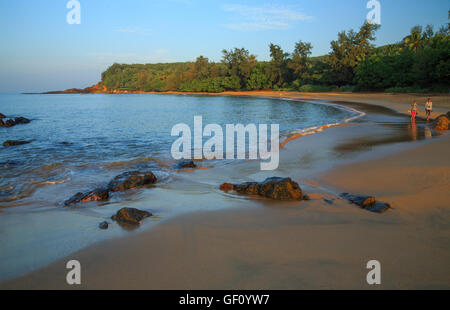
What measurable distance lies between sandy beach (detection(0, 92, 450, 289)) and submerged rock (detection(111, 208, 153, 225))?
411mm

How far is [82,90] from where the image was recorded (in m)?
194

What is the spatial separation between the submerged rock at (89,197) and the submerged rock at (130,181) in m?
0.48

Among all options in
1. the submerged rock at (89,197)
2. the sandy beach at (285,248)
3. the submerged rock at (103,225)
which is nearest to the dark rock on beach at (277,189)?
the sandy beach at (285,248)

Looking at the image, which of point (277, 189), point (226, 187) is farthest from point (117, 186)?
point (277, 189)

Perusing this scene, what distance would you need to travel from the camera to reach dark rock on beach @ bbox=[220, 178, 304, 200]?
18.0 ft

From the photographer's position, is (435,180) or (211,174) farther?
(211,174)

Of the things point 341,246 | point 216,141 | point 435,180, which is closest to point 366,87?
point 216,141

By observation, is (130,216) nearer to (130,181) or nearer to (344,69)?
(130,181)

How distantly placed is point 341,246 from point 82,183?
21.3ft

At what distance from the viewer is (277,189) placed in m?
5.54

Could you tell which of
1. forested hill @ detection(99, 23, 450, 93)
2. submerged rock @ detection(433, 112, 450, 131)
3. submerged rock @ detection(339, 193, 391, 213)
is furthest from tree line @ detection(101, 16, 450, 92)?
submerged rock @ detection(339, 193, 391, 213)

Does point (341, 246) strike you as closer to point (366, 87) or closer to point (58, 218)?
point (58, 218)
